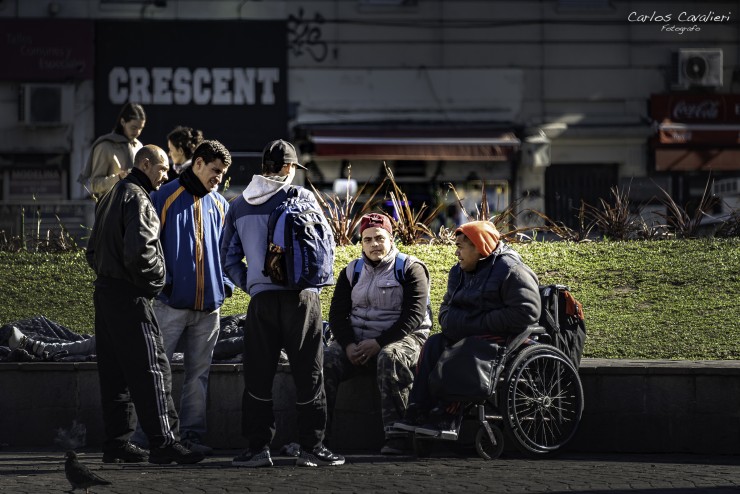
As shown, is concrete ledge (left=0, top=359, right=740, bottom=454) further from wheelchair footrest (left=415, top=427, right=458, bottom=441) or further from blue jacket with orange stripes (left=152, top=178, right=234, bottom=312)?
blue jacket with orange stripes (left=152, top=178, right=234, bottom=312)

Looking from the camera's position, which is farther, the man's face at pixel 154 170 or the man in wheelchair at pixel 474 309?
the man in wheelchair at pixel 474 309

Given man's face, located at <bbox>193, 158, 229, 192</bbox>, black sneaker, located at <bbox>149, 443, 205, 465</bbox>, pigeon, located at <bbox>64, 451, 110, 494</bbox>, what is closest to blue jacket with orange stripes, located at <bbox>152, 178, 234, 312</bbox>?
man's face, located at <bbox>193, 158, 229, 192</bbox>

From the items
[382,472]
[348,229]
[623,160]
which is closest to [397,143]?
[623,160]

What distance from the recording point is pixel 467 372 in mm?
8383

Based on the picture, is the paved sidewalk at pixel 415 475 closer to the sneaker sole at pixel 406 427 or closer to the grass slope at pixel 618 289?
the sneaker sole at pixel 406 427

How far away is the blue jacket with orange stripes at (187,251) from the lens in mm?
8406

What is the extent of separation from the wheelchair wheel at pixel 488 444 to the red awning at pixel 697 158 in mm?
19133

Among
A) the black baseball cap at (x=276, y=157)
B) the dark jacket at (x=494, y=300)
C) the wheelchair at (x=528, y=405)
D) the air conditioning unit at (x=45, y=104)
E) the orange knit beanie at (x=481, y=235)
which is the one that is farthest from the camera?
the air conditioning unit at (x=45, y=104)

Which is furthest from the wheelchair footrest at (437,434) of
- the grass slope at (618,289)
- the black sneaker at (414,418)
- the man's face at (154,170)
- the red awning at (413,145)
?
the red awning at (413,145)

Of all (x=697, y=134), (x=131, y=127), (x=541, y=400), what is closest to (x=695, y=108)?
(x=697, y=134)

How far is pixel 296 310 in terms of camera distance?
8.11 meters

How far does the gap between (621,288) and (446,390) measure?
172 inches

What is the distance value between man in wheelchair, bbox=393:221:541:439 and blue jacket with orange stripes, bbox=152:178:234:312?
1.35 m

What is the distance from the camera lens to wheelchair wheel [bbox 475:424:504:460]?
27.9ft
